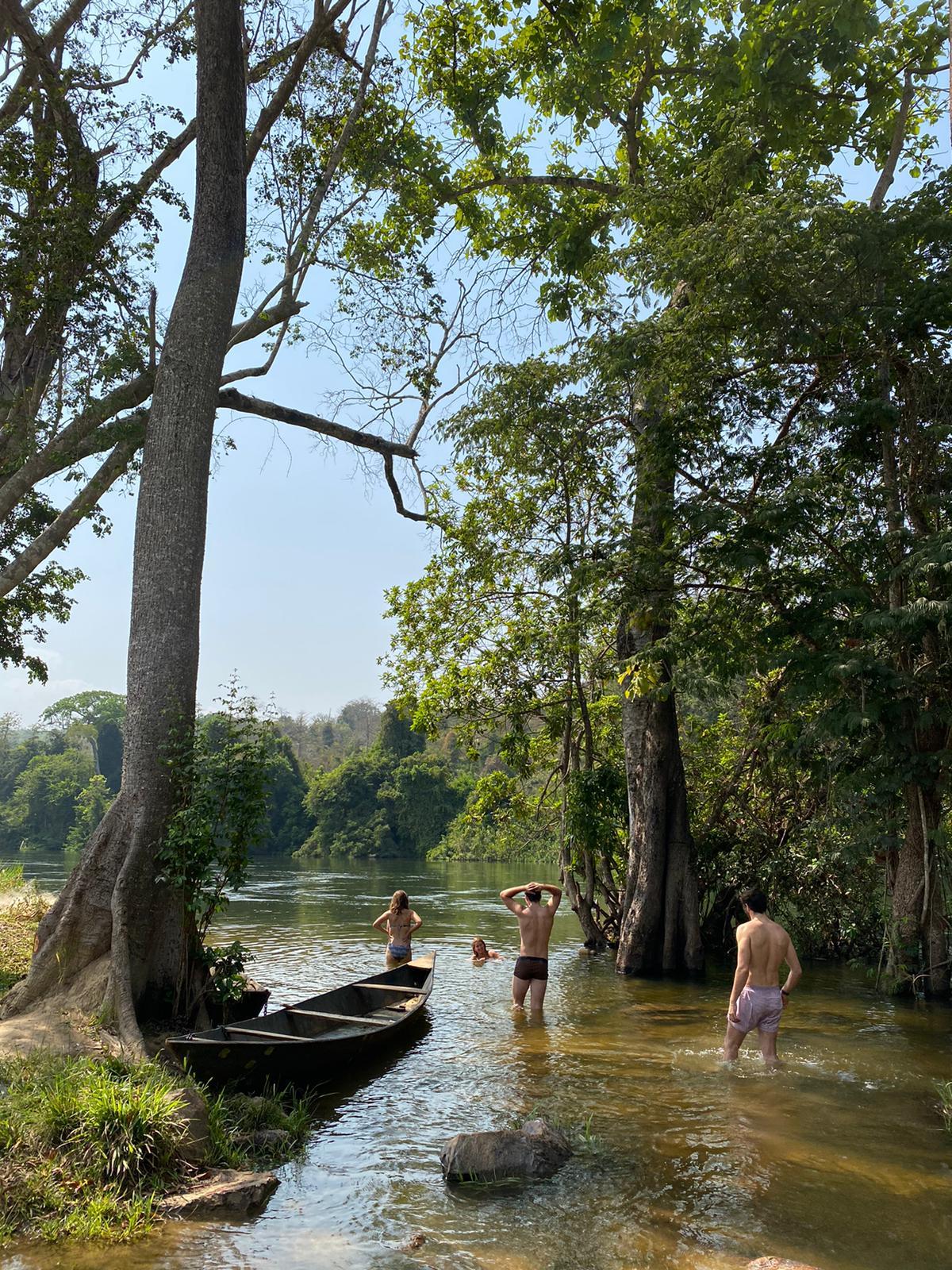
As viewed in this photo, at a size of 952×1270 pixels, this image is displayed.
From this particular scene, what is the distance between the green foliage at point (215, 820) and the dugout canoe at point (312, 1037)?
4.08 feet

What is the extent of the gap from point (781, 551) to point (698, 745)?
6.33 m

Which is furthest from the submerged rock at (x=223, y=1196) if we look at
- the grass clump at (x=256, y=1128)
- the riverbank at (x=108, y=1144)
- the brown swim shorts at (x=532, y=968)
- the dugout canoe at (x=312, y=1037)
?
the brown swim shorts at (x=532, y=968)

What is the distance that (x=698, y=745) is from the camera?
17.5m

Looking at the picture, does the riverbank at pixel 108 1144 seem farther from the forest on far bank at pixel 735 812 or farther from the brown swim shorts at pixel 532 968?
the brown swim shorts at pixel 532 968

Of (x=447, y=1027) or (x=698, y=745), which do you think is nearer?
(x=447, y=1027)

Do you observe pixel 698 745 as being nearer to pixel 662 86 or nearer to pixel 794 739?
pixel 794 739

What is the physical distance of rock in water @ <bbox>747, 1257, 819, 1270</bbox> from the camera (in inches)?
178

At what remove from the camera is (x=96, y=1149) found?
5.25 meters

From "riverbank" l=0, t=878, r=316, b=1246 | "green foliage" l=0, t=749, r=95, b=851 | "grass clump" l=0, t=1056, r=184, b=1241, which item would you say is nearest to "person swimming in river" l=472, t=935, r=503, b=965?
"riverbank" l=0, t=878, r=316, b=1246

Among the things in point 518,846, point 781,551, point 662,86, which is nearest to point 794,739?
point 781,551

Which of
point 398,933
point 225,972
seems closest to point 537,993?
point 398,933

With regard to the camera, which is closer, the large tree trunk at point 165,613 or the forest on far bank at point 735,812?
the large tree trunk at point 165,613

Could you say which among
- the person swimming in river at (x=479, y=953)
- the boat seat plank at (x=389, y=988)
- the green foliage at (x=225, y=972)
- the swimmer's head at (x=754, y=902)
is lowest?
the person swimming in river at (x=479, y=953)

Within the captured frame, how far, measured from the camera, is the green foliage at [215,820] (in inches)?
329
